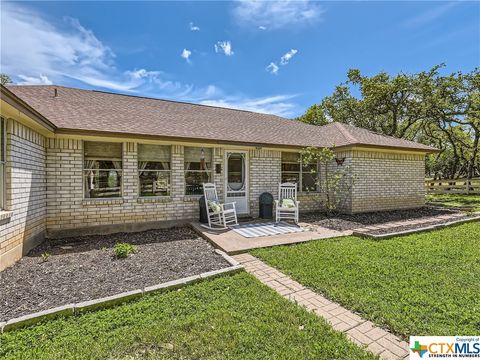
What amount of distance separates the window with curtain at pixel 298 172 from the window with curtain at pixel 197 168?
3.20 meters

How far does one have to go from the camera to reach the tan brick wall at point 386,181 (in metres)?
10.0

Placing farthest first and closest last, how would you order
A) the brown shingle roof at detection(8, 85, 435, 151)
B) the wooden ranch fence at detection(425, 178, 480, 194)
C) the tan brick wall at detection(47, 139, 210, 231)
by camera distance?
the wooden ranch fence at detection(425, 178, 480, 194) < the brown shingle roof at detection(8, 85, 435, 151) < the tan brick wall at detection(47, 139, 210, 231)

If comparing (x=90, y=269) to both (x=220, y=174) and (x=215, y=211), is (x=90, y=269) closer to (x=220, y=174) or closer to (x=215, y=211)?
(x=215, y=211)

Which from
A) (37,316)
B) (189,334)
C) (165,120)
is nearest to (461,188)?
(165,120)

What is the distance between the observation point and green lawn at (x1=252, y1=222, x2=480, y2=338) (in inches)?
115

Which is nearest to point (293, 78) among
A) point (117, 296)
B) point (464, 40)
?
point (464, 40)

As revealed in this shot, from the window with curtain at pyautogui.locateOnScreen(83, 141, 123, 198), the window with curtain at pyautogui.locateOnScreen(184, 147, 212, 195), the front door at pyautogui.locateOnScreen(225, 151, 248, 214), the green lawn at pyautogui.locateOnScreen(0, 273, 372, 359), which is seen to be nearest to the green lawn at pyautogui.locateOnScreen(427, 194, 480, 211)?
the front door at pyautogui.locateOnScreen(225, 151, 248, 214)

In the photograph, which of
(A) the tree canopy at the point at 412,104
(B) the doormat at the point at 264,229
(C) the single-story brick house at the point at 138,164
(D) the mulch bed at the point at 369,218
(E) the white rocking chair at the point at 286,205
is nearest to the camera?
(C) the single-story brick house at the point at 138,164

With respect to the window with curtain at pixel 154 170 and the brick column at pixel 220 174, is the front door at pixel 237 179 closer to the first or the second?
the brick column at pixel 220 174

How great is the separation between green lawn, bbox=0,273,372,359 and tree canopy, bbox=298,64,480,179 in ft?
51.6

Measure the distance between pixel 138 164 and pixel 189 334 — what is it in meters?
5.86

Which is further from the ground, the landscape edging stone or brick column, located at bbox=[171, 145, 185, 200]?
brick column, located at bbox=[171, 145, 185, 200]

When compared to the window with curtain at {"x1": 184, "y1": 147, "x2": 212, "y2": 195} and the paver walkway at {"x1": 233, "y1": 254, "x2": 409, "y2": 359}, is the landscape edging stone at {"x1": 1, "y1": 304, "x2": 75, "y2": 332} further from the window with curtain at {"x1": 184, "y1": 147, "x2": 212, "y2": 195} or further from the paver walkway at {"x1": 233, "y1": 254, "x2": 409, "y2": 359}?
the window with curtain at {"x1": 184, "y1": 147, "x2": 212, "y2": 195}

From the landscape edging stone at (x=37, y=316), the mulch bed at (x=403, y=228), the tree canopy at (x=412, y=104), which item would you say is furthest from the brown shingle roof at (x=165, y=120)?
the tree canopy at (x=412, y=104)
